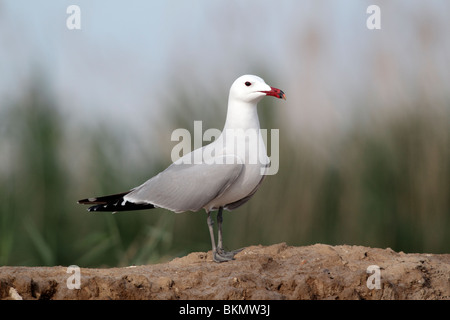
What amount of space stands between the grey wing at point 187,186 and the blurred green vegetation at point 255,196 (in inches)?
47.8

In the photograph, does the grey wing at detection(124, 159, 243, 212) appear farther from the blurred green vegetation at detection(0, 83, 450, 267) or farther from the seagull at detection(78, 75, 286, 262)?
the blurred green vegetation at detection(0, 83, 450, 267)

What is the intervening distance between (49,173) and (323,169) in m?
2.16

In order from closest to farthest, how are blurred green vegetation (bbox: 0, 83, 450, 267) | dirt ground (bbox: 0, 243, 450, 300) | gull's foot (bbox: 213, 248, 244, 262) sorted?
dirt ground (bbox: 0, 243, 450, 300)
gull's foot (bbox: 213, 248, 244, 262)
blurred green vegetation (bbox: 0, 83, 450, 267)

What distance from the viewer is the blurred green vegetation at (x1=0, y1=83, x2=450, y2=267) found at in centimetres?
458

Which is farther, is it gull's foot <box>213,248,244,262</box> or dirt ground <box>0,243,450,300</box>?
gull's foot <box>213,248,244,262</box>

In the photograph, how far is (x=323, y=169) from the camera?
16.0ft

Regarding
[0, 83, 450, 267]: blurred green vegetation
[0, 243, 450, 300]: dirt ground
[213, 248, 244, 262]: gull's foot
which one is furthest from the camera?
[0, 83, 450, 267]: blurred green vegetation

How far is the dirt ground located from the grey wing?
334 mm

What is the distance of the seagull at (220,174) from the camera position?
3357 millimetres

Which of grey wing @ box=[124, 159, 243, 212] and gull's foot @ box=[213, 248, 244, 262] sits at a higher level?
grey wing @ box=[124, 159, 243, 212]

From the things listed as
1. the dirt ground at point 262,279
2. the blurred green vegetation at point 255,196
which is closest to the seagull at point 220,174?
the dirt ground at point 262,279

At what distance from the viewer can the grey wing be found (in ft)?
10.9

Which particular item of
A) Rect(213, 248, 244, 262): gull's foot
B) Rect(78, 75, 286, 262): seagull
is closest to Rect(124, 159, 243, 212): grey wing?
Rect(78, 75, 286, 262): seagull
